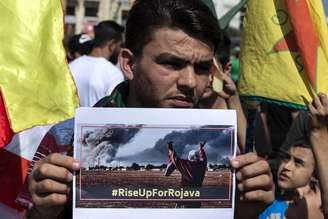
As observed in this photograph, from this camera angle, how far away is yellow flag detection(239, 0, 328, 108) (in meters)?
2.85

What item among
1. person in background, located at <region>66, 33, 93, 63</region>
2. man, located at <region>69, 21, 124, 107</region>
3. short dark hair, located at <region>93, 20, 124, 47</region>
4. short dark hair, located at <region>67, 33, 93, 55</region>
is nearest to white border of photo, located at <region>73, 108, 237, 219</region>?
man, located at <region>69, 21, 124, 107</region>

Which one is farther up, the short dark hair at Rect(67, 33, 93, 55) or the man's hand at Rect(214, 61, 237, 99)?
the man's hand at Rect(214, 61, 237, 99)

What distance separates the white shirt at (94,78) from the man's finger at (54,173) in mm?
3874

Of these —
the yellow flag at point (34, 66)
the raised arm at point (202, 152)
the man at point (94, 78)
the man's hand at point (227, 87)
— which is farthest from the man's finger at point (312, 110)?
the man at point (94, 78)

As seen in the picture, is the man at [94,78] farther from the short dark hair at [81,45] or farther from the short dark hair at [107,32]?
the short dark hair at [81,45]

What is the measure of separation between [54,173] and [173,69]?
43cm

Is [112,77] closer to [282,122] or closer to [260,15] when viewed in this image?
[282,122]

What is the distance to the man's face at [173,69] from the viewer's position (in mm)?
1897

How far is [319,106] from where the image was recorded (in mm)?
2682

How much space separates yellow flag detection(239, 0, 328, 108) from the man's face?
1.02 m

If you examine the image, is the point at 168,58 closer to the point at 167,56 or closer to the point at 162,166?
the point at 167,56

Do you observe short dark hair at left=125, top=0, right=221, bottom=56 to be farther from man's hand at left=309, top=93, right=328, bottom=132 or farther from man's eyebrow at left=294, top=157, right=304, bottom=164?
man's eyebrow at left=294, top=157, right=304, bottom=164

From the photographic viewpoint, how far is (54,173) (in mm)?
1710


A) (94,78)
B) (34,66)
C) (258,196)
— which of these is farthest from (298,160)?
(94,78)
